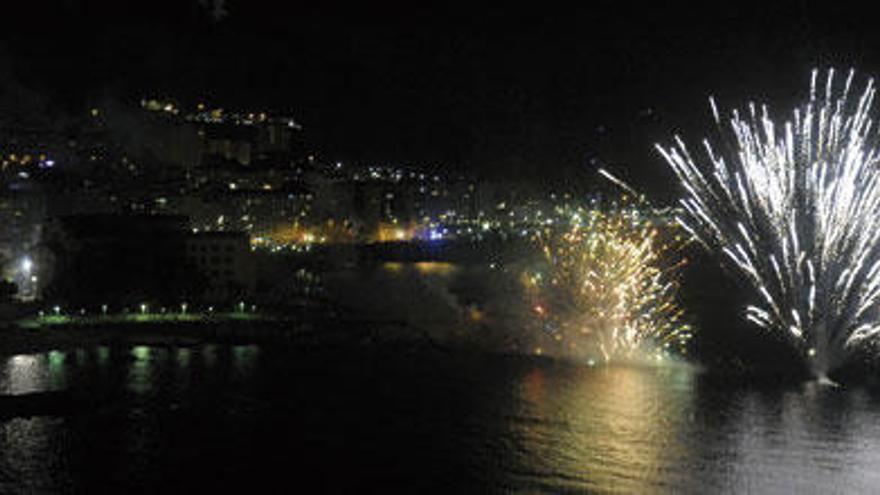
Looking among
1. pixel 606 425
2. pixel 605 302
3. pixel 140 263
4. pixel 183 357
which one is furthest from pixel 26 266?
pixel 606 425

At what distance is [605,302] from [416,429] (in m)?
3.91

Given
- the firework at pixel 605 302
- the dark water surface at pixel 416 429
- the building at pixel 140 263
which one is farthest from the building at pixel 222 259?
the firework at pixel 605 302

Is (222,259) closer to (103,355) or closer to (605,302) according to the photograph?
(103,355)

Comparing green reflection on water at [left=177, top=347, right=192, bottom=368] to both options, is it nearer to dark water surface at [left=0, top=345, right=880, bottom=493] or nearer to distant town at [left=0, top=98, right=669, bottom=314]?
dark water surface at [left=0, top=345, right=880, bottom=493]

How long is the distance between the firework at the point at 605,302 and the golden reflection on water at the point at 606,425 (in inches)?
24.0

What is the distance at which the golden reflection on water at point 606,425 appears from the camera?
9094 mm

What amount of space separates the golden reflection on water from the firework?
61 centimetres

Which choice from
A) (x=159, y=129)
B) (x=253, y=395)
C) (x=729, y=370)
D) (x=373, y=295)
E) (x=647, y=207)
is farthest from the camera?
(x=159, y=129)

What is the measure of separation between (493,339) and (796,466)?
660cm

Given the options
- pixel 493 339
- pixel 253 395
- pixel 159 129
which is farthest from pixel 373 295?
pixel 159 129

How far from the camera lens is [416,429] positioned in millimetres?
10711

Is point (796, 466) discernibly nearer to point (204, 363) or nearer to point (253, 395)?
point (253, 395)

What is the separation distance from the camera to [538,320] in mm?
15836

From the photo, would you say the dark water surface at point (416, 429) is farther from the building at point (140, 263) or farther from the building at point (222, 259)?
the building at point (222, 259)
